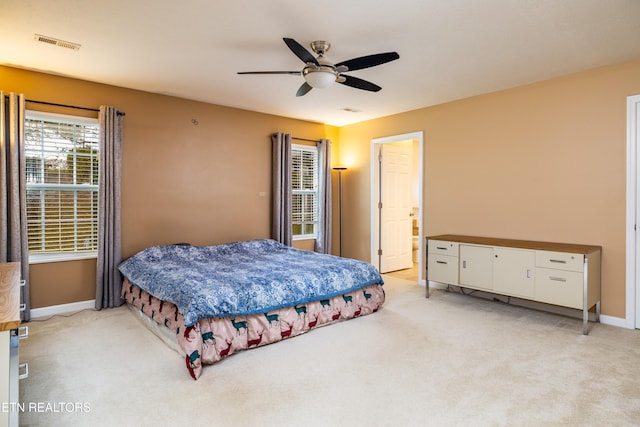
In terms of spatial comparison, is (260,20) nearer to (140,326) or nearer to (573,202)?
(140,326)

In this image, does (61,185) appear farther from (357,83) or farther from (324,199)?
(324,199)

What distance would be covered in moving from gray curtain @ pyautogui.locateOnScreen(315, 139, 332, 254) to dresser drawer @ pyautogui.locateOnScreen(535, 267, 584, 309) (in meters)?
3.30

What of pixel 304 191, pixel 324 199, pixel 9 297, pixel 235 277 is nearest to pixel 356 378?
pixel 235 277

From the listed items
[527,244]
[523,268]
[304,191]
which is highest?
[304,191]

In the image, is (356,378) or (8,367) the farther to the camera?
(356,378)

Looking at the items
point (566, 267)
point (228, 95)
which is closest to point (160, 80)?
point (228, 95)

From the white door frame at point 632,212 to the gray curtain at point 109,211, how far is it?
5.37 metres

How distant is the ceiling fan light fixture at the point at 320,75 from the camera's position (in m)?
2.93

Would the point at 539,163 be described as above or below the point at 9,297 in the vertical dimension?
above

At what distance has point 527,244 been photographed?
3.90m

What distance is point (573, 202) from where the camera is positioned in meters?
3.87

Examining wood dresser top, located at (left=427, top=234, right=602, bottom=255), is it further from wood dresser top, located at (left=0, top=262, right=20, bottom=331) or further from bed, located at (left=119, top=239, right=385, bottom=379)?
wood dresser top, located at (left=0, top=262, right=20, bottom=331)

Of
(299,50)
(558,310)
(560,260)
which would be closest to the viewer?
(299,50)

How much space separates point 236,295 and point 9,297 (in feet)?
4.86
